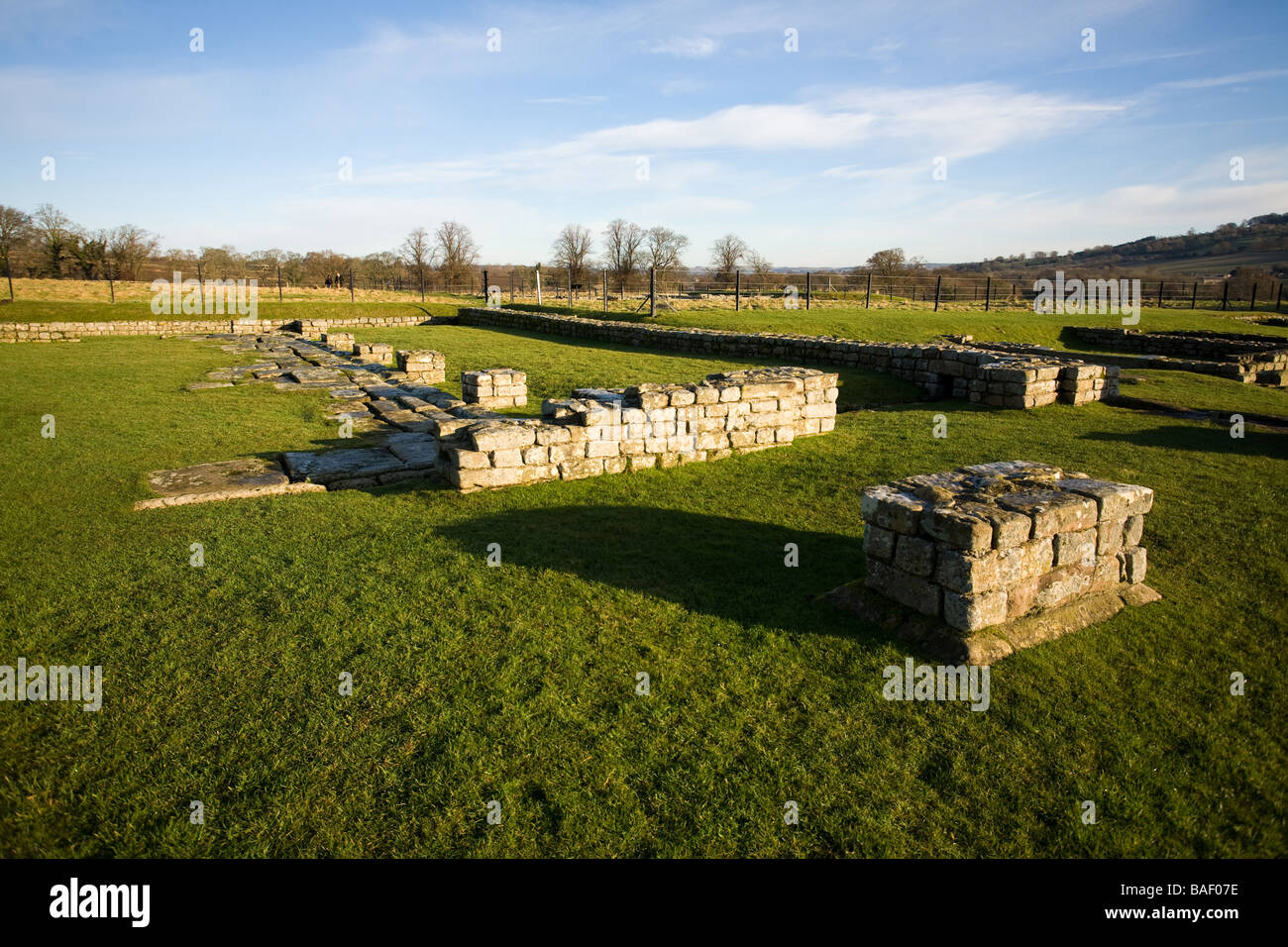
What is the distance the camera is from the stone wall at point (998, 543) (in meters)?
4.55

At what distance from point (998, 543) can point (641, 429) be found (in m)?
5.21

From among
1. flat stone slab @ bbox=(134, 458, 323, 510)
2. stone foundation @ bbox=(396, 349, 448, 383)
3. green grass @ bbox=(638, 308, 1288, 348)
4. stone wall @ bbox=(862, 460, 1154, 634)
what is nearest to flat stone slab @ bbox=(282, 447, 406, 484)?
flat stone slab @ bbox=(134, 458, 323, 510)

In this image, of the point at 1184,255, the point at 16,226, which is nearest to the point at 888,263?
the point at 16,226

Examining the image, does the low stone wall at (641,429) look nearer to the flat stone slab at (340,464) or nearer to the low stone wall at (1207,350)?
the flat stone slab at (340,464)

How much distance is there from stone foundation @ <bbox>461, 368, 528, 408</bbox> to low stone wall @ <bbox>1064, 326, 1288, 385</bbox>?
16.3m

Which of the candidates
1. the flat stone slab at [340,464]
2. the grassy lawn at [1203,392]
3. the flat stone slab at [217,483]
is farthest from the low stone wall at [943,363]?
the flat stone slab at [217,483]

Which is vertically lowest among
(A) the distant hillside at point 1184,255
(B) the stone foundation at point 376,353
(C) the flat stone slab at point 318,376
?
(C) the flat stone slab at point 318,376

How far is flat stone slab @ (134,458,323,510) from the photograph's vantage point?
294 inches

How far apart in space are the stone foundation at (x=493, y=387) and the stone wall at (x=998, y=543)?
8.32 meters

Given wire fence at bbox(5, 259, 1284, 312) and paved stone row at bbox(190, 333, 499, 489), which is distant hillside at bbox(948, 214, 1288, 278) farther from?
paved stone row at bbox(190, 333, 499, 489)

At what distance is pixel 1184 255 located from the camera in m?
96.4

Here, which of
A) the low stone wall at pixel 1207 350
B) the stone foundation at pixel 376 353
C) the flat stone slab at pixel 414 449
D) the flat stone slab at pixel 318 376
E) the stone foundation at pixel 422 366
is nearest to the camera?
the flat stone slab at pixel 414 449

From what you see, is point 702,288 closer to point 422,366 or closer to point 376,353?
point 376,353
